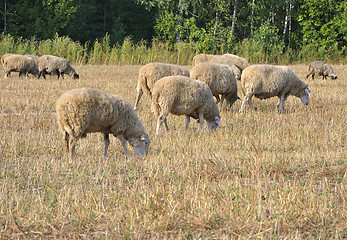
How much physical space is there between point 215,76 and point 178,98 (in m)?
3.12

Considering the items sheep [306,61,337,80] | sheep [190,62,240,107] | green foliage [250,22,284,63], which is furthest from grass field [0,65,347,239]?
green foliage [250,22,284,63]

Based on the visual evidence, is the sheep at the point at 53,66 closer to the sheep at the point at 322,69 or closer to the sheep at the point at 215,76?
the sheep at the point at 215,76

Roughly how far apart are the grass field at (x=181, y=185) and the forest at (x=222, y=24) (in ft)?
71.4

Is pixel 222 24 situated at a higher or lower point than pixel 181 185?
higher

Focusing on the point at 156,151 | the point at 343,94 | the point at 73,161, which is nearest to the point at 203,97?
the point at 156,151

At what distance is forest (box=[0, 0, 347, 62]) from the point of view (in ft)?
104

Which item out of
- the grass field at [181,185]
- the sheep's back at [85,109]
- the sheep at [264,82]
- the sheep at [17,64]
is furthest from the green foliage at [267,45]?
the sheep's back at [85,109]

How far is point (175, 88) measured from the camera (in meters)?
9.37

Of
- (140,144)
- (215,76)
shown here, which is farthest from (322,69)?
(140,144)

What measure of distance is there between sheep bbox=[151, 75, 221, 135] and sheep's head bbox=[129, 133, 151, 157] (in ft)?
4.97

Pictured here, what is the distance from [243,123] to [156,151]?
128 inches

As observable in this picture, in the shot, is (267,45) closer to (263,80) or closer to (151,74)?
(263,80)

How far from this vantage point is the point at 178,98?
9.44 meters

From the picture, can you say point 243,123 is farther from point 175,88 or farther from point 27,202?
point 27,202
